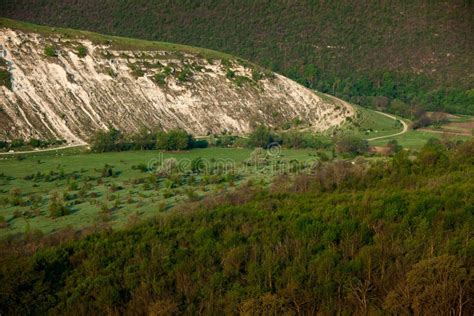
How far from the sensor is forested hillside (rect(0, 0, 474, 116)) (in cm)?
8300

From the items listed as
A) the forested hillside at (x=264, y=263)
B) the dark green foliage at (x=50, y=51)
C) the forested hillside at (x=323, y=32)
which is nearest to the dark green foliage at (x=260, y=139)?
the dark green foliage at (x=50, y=51)

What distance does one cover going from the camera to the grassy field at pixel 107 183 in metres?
27.8

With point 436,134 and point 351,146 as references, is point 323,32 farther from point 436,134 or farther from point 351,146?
point 351,146

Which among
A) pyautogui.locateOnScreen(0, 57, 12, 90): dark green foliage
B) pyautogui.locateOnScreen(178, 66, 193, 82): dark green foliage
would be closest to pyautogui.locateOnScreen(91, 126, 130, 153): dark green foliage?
pyautogui.locateOnScreen(0, 57, 12, 90): dark green foliage

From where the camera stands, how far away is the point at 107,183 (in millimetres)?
33844

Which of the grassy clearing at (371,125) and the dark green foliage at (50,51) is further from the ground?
the dark green foliage at (50,51)

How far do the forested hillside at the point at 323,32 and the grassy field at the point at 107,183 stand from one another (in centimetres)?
3965

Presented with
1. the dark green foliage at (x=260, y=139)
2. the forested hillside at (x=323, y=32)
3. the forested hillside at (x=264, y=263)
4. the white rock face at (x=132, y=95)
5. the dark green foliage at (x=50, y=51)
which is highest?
the forested hillside at (x=323, y=32)

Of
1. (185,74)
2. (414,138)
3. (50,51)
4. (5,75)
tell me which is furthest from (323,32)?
(5,75)

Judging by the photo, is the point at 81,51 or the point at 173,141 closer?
the point at 173,141

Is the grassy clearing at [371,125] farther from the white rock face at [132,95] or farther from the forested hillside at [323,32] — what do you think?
the forested hillside at [323,32]

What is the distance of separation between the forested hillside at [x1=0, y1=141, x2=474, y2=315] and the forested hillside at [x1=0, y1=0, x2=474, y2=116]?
2106 inches

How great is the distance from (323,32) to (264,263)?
A: 2949 inches

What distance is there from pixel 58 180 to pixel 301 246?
52.0 feet
